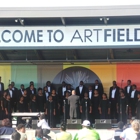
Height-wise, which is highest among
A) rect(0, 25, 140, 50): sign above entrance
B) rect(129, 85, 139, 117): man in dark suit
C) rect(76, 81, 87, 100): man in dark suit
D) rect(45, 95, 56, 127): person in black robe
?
rect(0, 25, 140, 50): sign above entrance

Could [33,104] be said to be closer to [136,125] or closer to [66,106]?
[66,106]

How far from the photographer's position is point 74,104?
66.5ft

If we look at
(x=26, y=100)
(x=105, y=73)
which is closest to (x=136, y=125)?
(x=26, y=100)

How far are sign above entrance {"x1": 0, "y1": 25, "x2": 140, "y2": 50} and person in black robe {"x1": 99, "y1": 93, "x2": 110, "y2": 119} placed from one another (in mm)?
5965

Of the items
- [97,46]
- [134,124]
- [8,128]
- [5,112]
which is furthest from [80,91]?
[134,124]

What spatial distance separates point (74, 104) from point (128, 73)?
3880 millimetres

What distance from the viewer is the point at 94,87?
22.2 meters

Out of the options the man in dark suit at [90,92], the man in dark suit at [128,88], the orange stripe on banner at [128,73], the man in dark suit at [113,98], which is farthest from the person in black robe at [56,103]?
the orange stripe on banner at [128,73]

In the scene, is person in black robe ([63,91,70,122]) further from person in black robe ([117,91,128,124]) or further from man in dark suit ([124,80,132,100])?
man in dark suit ([124,80,132,100])

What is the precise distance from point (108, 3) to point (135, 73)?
788 centimetres

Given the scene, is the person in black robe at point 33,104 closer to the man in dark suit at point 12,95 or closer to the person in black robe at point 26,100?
the person in black robe at point 26,100

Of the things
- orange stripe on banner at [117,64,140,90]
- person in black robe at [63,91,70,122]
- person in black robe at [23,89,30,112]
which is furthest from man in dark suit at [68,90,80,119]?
orange stripe on banner at [117,64,140,90]

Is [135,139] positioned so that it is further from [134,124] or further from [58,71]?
[58,71]

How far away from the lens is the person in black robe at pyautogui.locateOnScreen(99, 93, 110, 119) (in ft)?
69.7
